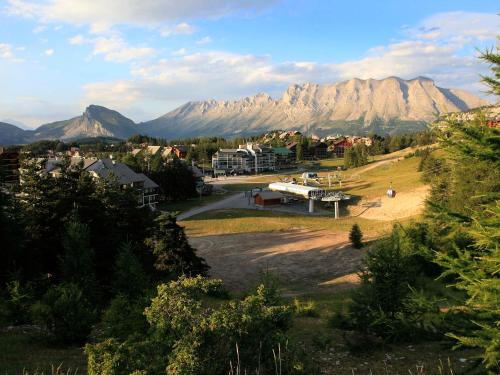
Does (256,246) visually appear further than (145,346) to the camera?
Yes

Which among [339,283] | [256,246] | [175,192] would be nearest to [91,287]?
[339,283]

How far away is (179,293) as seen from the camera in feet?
29.7

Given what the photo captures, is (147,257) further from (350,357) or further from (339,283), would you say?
(350,357)

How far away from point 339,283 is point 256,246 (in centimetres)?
1686

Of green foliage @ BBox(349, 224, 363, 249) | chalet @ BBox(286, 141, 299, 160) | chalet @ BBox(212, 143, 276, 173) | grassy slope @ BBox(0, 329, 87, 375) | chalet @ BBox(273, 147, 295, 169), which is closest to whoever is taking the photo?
grassy slope @ BBox(0, 329, 87, 375)

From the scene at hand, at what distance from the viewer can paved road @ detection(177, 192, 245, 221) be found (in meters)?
69.4

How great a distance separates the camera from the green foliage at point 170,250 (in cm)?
2797

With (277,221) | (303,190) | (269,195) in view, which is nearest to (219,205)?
(269,195)

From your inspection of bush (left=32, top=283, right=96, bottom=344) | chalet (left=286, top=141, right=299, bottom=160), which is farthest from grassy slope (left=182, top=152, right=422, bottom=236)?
chalet (left=286, top=141, right=299, bottom=160)

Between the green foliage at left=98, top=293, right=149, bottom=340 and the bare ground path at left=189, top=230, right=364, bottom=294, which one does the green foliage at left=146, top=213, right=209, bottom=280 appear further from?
the green foliage at left=98, top=293, right=149, bottom=340

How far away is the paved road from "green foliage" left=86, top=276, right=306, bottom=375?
186 feet

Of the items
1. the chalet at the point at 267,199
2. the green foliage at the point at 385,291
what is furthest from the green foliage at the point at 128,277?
the chalet at the point at 267,199

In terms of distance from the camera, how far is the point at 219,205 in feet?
259

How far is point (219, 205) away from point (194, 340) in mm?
71077
